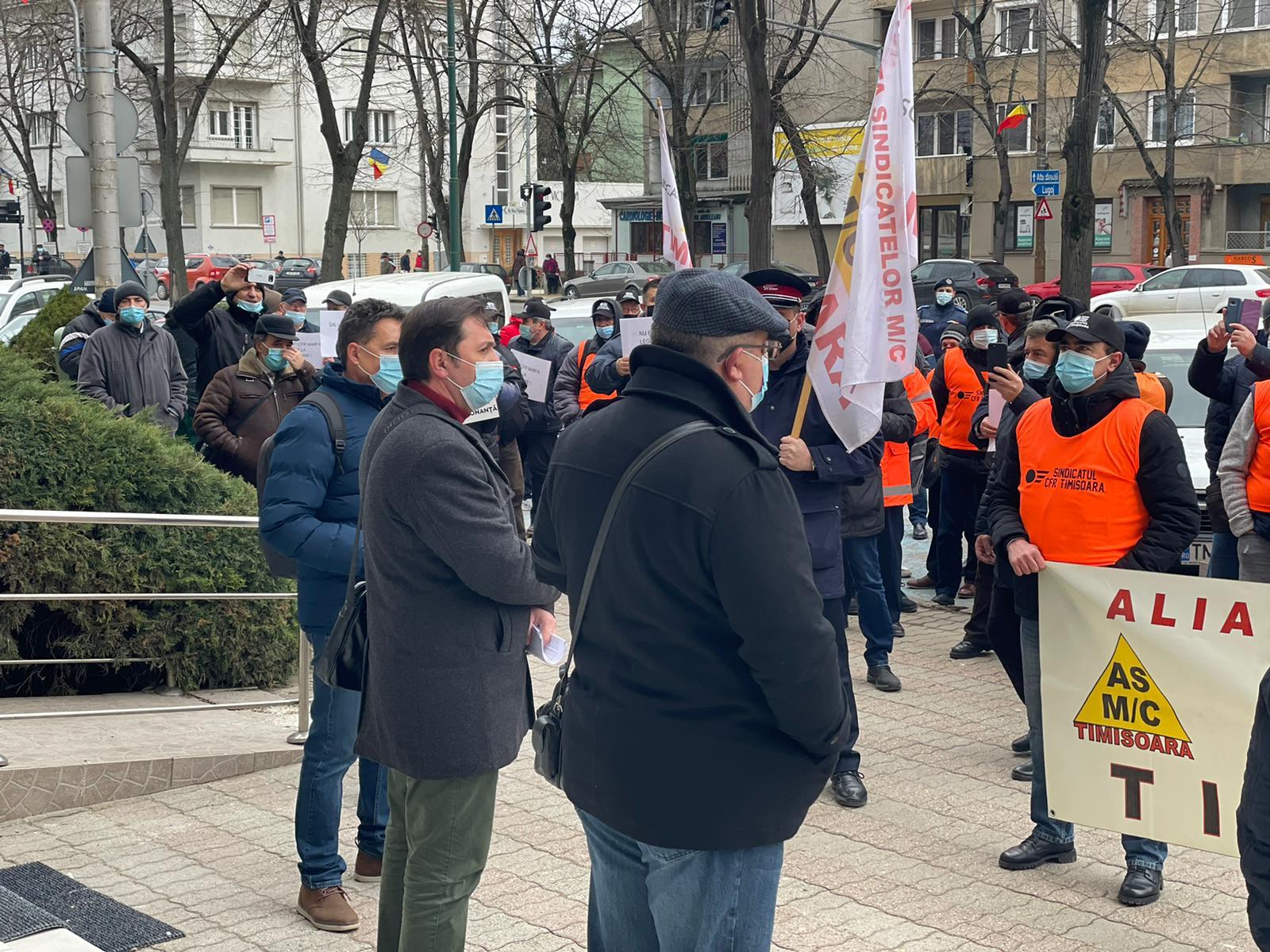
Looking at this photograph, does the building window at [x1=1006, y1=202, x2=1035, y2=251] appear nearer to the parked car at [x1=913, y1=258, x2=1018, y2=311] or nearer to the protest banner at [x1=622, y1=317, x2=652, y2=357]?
the parked car at [x1=913, y1=258, x2=1018, y2=311]

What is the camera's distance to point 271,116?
6812cm

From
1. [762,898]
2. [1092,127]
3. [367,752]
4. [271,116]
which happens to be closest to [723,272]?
[762,898]

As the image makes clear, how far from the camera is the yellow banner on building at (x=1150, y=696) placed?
4598mm

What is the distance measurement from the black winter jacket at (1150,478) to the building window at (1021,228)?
5020cm

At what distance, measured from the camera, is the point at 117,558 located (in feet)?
22.6

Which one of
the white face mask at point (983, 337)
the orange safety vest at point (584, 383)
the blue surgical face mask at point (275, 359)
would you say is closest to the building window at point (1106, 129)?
the orange safety vest at point (584, 383)

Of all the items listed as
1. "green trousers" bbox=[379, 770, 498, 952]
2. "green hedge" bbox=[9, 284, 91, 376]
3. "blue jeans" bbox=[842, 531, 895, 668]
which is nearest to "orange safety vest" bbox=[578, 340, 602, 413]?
"blue jeans" bbox=[842, 531, 895, 668]

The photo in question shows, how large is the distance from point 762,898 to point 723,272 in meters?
1.30

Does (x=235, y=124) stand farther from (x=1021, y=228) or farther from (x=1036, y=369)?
(x=1036, y=369)

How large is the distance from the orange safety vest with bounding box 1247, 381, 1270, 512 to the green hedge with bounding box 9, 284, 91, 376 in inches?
361

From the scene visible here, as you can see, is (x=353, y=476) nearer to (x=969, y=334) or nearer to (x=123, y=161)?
(x=969, y=334)

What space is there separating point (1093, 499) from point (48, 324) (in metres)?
9.89

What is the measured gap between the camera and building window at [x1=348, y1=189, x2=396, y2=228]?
231ft

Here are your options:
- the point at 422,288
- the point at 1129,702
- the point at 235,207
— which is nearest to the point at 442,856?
the point at 1129,702
